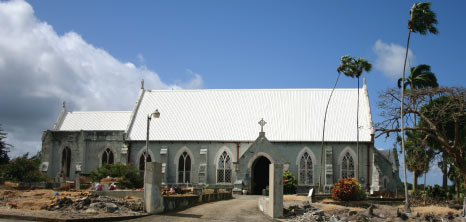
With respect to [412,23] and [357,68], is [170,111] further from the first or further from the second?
[412,23]

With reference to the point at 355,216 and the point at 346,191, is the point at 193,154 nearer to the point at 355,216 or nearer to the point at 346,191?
the point at 346,191

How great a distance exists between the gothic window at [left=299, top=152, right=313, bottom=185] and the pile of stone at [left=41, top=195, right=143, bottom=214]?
2087 cm

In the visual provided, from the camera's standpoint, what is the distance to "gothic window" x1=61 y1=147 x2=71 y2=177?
45656 millimetres

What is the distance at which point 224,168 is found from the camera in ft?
140

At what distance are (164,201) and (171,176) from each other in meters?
20.0

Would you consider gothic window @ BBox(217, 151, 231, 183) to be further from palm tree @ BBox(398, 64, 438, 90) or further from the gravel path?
palm tree @ BBox(398, 64, 438, 90)

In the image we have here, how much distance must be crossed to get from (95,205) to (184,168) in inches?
856

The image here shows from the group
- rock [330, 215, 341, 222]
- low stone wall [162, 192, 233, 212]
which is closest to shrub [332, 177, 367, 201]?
rock [330, 215, 341, 222]

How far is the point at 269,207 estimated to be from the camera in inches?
909

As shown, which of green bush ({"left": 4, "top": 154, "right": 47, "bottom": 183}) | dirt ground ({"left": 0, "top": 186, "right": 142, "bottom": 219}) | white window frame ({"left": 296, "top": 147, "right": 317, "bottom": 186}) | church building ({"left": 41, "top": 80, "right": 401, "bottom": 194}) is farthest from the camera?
white window frame ({"left": 296, "top": 147, "right": 317, "bottom": 186})

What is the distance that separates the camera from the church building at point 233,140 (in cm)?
4103

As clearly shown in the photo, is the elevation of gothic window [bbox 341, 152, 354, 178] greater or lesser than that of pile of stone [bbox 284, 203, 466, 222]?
greater

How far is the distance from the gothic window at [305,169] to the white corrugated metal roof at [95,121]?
651 inches

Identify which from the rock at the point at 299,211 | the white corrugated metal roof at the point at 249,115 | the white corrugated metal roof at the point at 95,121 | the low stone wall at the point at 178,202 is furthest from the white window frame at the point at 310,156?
the rock at the point at 299,211
